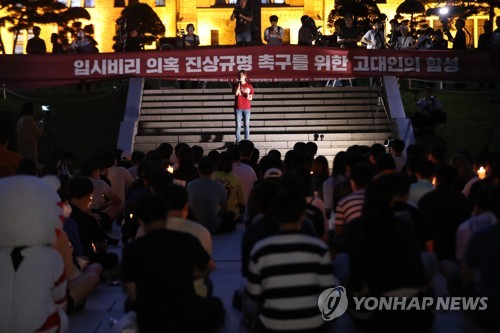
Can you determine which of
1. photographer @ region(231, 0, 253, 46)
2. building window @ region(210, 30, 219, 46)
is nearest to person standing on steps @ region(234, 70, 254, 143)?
photographer @ region(231, 0, 253, 46)

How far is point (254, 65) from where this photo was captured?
2616cm

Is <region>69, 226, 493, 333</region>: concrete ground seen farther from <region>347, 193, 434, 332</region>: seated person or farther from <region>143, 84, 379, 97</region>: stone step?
<region>143, 84, 379, 97</region>: stone step

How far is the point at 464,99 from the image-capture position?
28.6m

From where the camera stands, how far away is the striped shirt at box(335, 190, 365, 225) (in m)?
8.85

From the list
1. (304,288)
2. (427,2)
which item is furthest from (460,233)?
(427,2)

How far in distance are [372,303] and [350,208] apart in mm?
1723

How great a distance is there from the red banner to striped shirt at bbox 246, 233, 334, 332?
19.8 metres

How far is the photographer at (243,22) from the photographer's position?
92.3 feet

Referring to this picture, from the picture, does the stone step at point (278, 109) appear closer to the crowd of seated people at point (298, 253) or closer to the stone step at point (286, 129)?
the stone step at point (286, 129)

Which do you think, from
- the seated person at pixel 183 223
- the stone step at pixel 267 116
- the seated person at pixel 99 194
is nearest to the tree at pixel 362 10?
the stone step at pixel 267 116

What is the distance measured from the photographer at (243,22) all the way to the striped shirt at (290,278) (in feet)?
72.3

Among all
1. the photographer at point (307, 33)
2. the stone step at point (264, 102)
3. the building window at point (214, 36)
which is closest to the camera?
the stone step at point (264, 102)

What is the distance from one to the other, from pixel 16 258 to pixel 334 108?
1895 centimetres

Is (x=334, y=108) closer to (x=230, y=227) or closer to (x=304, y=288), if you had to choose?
(x=230, y=227)
